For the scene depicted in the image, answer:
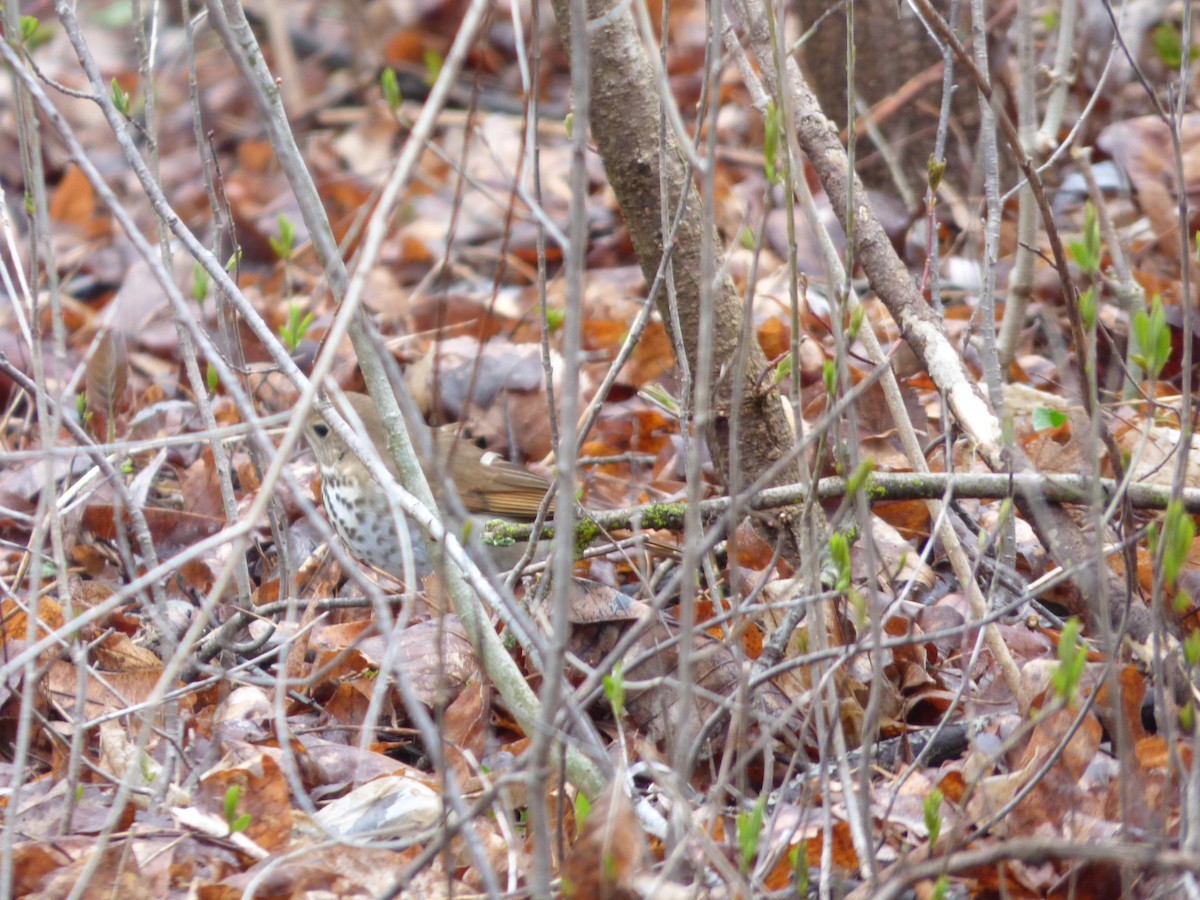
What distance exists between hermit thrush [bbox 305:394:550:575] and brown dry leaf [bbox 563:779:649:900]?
205 cm

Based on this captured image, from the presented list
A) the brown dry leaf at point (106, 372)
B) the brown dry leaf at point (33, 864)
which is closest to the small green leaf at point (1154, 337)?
the brown dry leaf at point (33, 864)

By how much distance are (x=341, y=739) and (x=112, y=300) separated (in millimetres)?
3552

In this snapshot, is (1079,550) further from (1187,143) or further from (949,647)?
(1187,143)

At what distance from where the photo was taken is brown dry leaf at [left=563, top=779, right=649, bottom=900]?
148 centimetres

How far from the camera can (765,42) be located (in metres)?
2.36

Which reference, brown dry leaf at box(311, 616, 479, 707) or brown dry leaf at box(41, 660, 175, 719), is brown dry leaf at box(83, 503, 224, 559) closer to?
brown dry leaf at box(41, 660, 175, 719)

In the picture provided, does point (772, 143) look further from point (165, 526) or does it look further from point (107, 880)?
point (165, 526)

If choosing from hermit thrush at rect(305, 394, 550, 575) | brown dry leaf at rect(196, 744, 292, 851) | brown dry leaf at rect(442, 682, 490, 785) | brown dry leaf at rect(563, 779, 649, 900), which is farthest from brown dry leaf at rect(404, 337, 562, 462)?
brown dry leaf at rect(563, 779, 649, 900)

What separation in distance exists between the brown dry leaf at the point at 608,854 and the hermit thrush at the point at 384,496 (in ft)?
6.74

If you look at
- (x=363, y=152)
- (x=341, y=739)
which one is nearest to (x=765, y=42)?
(x=341, y=739)

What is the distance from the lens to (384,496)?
12.0 feet

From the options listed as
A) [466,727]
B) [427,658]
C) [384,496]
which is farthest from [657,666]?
[384,496]

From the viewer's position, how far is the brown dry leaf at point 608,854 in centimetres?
148

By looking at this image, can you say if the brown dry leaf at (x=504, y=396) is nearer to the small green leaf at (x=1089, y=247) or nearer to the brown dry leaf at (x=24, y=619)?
A: the brown dry leaf at (x=24, y=619)
